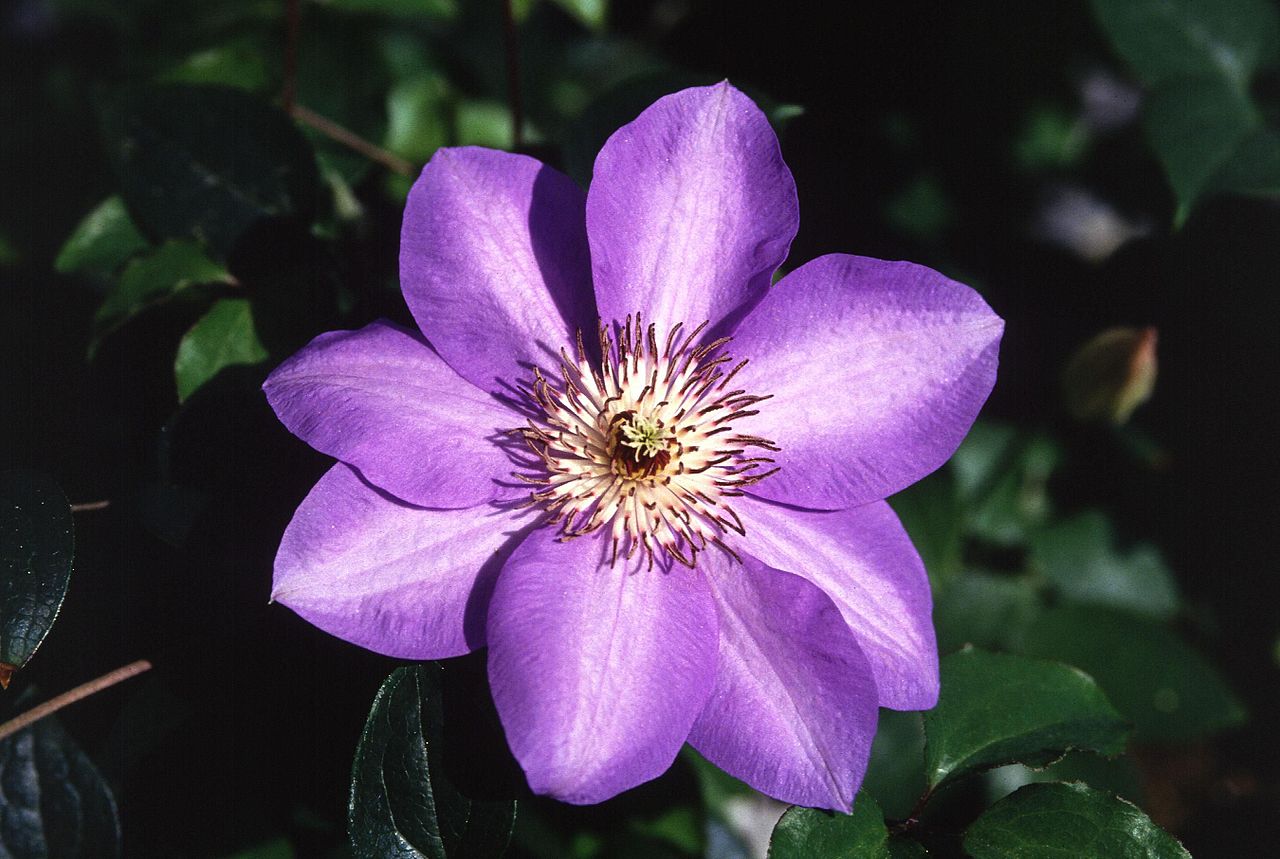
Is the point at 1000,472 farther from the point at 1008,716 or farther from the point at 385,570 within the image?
the point at 385,570

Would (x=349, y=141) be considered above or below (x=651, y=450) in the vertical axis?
above

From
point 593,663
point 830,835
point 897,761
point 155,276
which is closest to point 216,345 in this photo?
point 155,276

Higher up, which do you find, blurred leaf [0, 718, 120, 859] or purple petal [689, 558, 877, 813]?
purple petal [689, 558, 877, 813]

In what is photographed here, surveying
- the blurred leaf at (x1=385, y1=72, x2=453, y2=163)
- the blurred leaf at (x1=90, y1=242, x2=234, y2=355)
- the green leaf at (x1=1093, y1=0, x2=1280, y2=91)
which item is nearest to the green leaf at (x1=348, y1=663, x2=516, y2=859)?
the blurred leaf at (x1=90, y1=242, x2=234, y2=355)

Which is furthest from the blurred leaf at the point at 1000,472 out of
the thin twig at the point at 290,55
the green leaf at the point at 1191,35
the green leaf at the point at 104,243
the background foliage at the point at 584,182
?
the green leaf at the point at 104,243

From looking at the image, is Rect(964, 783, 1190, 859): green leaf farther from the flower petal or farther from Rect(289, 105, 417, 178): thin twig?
Rect(289, 105, 417, 178): thin twig

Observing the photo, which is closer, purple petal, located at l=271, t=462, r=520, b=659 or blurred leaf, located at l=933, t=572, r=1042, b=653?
purple petal, located at l=271, t=462, r=520, b=659
